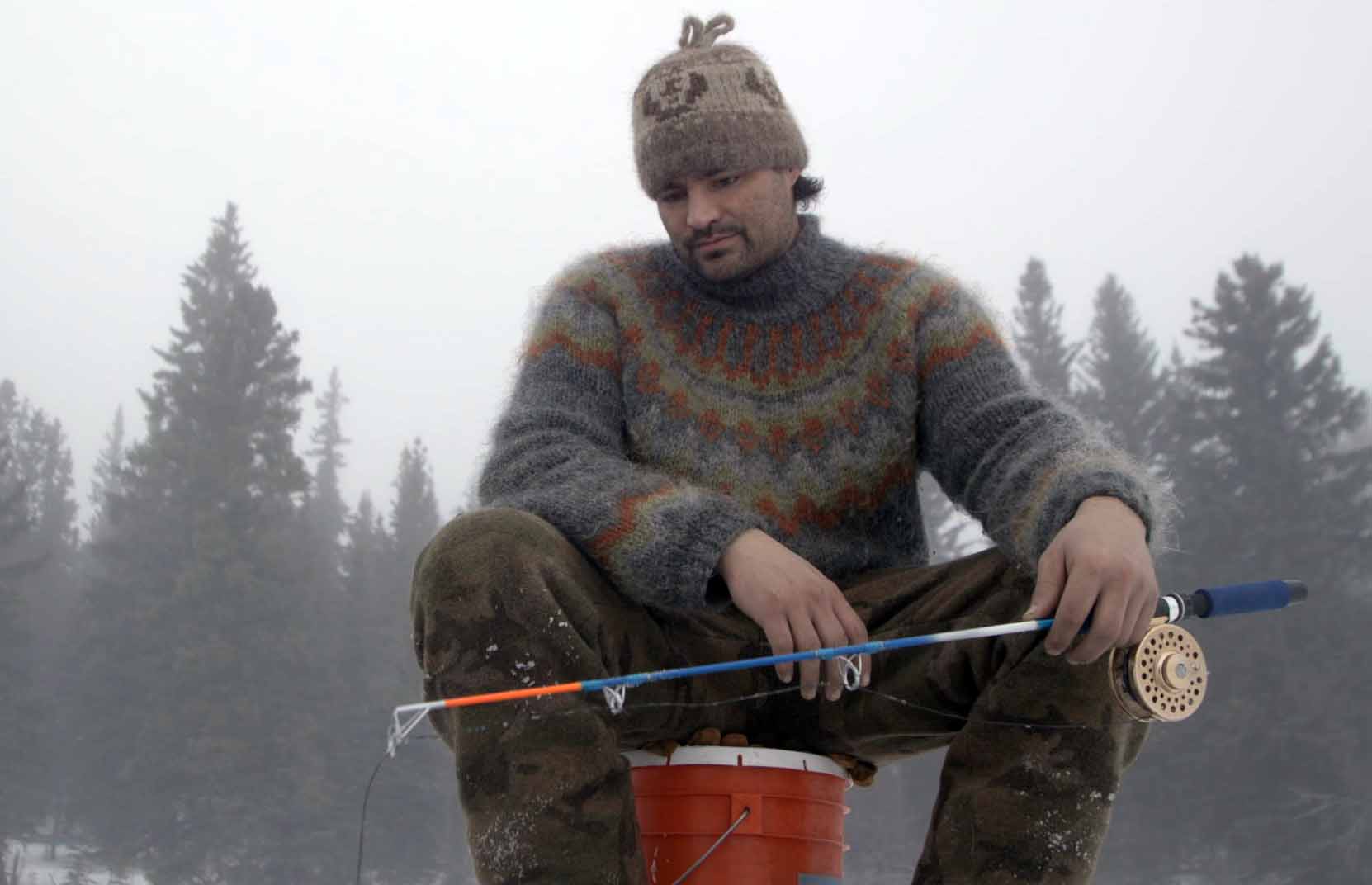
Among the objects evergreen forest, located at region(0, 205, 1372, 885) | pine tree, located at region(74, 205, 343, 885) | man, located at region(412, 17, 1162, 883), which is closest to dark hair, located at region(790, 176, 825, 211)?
man, located at region(412, 17, 1162, 883)

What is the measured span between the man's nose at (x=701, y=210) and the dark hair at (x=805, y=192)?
53cm

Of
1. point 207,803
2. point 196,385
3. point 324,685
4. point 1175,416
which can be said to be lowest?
point 207,803

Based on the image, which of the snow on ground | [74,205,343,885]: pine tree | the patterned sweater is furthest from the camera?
the snow on ground

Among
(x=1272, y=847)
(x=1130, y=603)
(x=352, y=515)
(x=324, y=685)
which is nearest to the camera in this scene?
(x=1130, y=603)

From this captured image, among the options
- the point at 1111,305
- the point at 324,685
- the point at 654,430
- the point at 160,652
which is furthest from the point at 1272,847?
the point at 654,430

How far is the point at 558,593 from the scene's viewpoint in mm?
2279

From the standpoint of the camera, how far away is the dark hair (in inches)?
146

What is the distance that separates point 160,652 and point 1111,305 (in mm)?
33480

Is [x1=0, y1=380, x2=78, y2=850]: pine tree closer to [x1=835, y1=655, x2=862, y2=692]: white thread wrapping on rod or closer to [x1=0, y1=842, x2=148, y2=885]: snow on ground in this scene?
[x1=0, y1=842, x2=148, y2=885]: snow on ground

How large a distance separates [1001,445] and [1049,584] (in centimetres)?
69

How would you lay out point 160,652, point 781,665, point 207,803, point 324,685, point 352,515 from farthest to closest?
point 352,515, point 324,685, point 160,652, point 207,803, point 781,665

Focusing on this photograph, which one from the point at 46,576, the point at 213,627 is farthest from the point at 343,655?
the point at 46,576

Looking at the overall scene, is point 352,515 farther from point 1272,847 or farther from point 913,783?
point 1272,847

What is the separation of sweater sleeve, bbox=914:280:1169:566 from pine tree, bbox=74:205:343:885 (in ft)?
125
